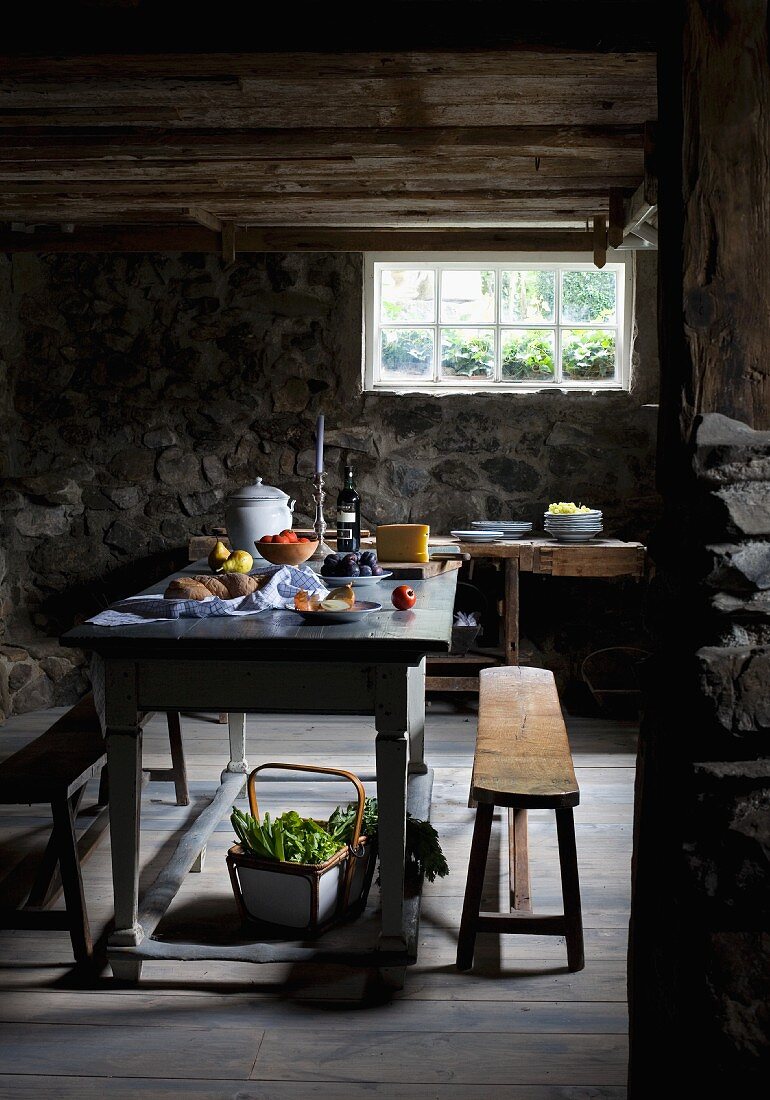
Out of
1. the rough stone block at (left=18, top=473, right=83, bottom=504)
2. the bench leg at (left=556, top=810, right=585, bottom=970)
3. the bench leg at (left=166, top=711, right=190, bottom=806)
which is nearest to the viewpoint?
the bench leg at (left=556, top=810, right=585, bottom=970)

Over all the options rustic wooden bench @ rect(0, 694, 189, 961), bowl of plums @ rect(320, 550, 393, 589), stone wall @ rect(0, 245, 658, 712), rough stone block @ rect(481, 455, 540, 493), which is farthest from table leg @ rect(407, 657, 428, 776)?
rough stone block @ rect(481, 455, 540, 493)

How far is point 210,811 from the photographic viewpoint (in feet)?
12.1

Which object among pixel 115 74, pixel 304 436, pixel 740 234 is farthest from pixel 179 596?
pixel 304 436

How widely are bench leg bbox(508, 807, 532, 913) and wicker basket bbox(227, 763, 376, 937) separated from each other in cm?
50

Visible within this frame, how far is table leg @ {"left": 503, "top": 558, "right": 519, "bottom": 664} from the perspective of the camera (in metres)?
5.22

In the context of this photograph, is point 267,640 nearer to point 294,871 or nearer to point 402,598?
point 402,598

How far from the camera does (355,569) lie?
3.61 meters

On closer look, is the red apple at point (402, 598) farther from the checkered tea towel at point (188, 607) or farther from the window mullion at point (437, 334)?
the window mullion at point (437, 334)

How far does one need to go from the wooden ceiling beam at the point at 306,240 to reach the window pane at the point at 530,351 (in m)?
0.48

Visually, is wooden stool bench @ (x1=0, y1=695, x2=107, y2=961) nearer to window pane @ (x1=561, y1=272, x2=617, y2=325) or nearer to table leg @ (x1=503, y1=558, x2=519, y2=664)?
table leg @ (x1=503, y1=558, x2=519, y2=664)

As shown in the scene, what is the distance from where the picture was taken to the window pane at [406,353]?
579 cm

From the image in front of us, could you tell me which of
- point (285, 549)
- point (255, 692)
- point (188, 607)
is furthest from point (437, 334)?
point (255, 692)

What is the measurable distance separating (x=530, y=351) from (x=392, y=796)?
3535 mm

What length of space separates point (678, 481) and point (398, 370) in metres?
4.03
